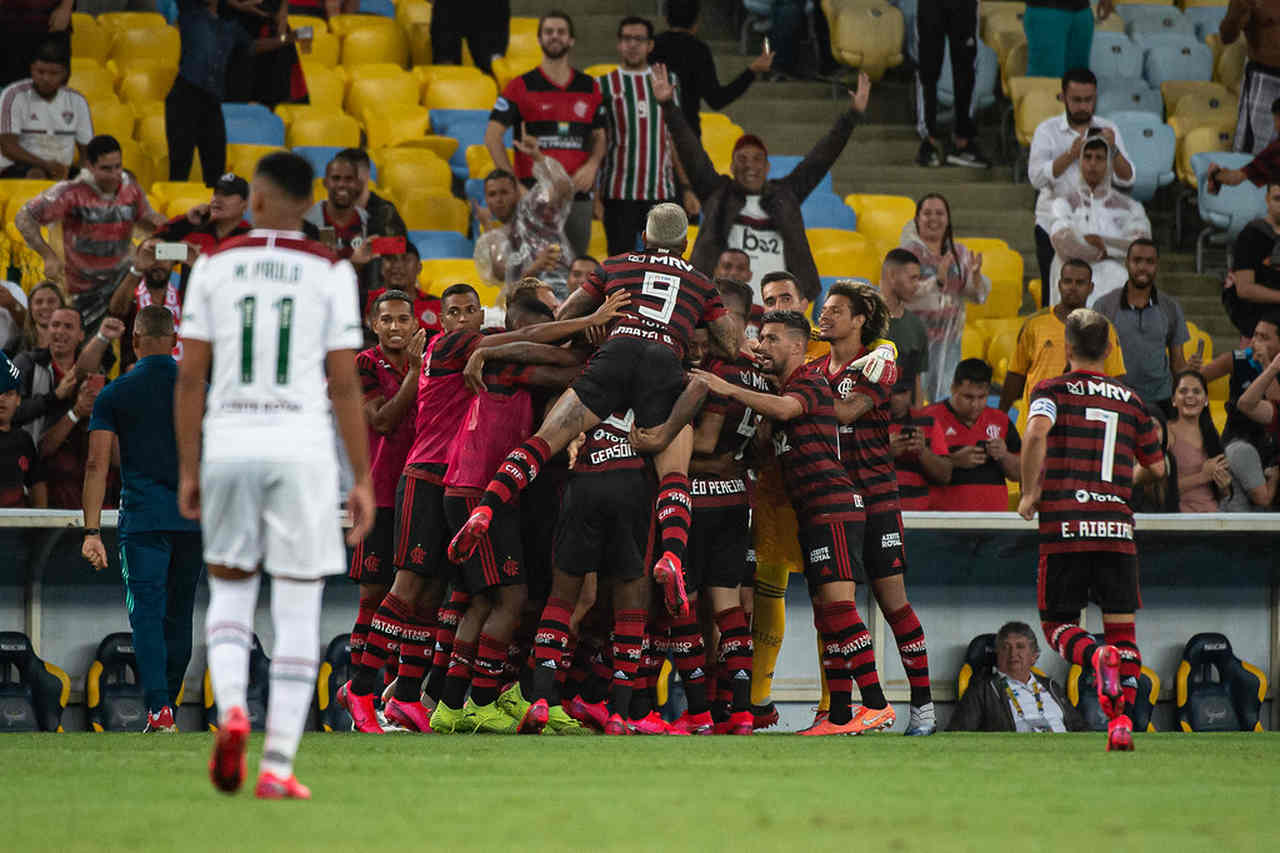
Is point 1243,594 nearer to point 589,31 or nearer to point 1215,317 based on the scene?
point 1215,317

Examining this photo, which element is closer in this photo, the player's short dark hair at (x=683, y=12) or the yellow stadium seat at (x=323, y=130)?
the player's short dark hair at (x=683, y=12)

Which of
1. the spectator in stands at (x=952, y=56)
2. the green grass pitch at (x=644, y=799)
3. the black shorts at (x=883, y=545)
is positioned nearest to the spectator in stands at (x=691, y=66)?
the spectator in stands at (x=952, y=56)

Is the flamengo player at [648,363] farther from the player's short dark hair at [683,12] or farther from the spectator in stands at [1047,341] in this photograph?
the player's short dark hair at [683,12]

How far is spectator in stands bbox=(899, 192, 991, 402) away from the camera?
12.7m

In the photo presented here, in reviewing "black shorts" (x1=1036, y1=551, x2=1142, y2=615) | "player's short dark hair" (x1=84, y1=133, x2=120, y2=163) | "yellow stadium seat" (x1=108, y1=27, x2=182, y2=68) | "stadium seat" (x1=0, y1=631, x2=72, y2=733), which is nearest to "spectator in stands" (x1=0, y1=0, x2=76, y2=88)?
"yellow stadium seat" (x1=108, y1=27, x2=182, y2=68)

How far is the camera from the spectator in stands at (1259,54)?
15516mm

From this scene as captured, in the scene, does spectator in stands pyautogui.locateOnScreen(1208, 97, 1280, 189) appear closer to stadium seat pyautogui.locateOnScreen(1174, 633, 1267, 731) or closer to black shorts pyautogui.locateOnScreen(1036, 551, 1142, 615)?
stadium seat pyautogui.locateOnScreen(1174, 633, 1267, 731)

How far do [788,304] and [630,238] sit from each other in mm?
3400

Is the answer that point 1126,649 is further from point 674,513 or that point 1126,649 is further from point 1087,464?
point 674,513

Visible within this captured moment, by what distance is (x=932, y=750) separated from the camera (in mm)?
7891

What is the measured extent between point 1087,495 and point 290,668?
4556 mm

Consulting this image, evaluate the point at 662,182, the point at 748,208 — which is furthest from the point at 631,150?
the point at 748,208

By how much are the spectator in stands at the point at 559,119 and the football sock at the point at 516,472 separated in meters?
4.43

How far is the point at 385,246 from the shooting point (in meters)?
11.9
